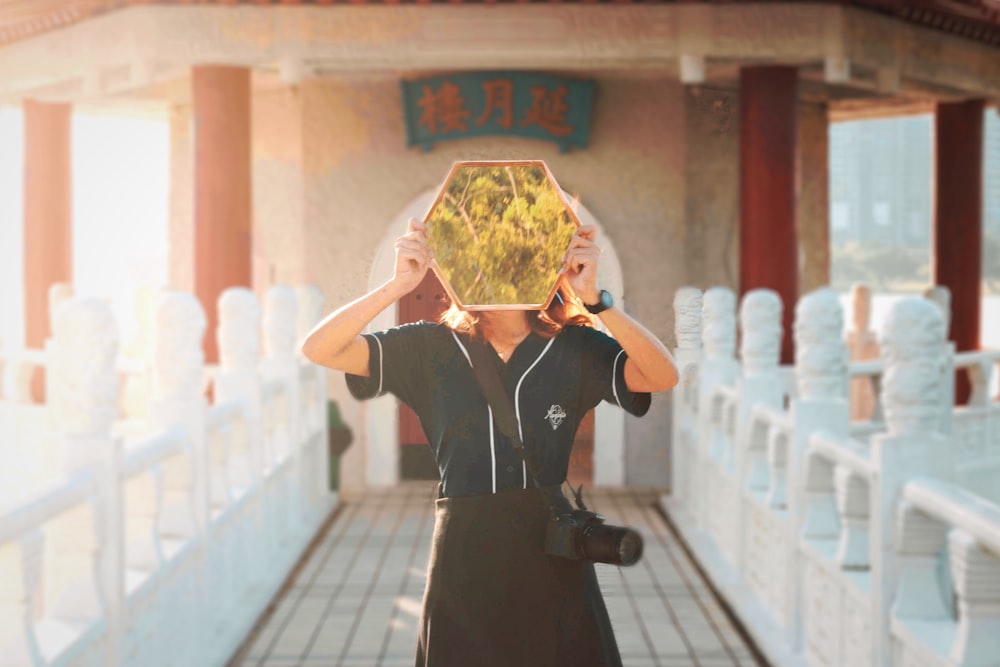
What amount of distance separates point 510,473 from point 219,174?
628 cm

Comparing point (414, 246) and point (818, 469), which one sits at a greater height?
point (414, 246)

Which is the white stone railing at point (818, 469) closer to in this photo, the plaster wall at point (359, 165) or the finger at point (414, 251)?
the finger at point (414, 251)

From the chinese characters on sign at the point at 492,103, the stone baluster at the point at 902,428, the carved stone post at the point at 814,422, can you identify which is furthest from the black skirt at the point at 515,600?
the chinese characters on sign at the point at 492,103

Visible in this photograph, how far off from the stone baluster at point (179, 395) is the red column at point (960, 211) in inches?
265

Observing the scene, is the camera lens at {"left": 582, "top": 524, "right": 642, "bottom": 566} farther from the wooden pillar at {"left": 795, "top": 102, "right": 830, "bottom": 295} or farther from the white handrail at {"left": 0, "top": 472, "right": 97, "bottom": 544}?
the wooden pillar at {"left": 795, "top": 102, "right": 830, "bottom": 295}

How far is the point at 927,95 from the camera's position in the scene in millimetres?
8727

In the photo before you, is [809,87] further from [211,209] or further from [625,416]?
[625,416]

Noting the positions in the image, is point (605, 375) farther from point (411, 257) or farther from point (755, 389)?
point (755, 389)

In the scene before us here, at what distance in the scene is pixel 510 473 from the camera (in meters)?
1.20

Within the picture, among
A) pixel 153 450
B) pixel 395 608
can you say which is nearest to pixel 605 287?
pixel 153 450

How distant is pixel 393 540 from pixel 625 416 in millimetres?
5366

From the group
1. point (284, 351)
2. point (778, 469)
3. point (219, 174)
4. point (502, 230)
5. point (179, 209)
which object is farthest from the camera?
point (179, 209)

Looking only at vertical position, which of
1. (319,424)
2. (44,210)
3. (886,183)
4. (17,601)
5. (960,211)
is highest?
(886,183)

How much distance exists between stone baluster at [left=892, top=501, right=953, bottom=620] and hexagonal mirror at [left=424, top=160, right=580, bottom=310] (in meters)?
2.34
